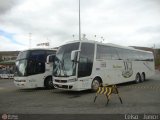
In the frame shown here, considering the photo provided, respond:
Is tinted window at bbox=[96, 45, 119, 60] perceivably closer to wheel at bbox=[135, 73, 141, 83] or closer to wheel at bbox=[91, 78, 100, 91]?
wheel at bbox=[91, 78, 100, 91]

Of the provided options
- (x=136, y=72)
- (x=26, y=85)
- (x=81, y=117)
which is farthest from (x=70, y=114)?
(x=136, y=72)

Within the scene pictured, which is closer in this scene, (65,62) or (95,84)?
(65,62)

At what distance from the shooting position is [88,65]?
58.5ft

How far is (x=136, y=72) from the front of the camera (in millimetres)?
25297

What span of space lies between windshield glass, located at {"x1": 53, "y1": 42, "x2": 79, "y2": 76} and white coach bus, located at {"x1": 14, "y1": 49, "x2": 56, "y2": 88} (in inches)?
124

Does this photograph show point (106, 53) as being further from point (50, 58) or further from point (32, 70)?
point (32, 70)

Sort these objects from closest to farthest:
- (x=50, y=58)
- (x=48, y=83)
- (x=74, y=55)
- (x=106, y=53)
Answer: (x=74, y=55), (x=50, y=58), (x=106, y=53), (x=48, y=83)

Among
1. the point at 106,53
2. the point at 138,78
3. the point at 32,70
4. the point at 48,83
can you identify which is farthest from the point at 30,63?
the point at 138,78

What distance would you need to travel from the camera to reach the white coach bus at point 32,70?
20.4m

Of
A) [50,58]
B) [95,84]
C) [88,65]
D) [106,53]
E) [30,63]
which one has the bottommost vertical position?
[95,84]

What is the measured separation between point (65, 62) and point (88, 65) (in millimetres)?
1514

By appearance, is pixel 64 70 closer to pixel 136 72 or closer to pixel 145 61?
pixel 136 72

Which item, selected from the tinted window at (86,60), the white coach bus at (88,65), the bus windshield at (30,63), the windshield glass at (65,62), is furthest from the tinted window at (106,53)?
the bus windshield at (30,63)

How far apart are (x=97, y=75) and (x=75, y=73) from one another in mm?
2289
